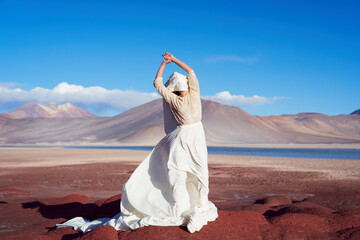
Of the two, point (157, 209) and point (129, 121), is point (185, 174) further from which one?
point (129, 121)

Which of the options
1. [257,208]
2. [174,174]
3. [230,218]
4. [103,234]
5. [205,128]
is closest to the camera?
[103,234]

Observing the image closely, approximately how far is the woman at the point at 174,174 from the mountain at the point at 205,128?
87.5m

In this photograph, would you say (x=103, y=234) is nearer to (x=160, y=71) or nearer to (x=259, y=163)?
(x=160, y=71)

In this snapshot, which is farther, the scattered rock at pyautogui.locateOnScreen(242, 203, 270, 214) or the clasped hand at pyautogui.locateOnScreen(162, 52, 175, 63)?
the scattered rock at pyautogui.locateOnScreen(242, 203, 270, 214)

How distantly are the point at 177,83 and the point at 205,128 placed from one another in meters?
102

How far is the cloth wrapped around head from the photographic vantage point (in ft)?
14.6

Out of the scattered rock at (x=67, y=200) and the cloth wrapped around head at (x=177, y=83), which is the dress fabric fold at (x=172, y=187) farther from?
the scattered rock at (x=67, y=200)

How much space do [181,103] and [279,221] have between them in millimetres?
2030

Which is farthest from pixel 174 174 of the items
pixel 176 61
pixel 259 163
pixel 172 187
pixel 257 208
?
pixel 259 163

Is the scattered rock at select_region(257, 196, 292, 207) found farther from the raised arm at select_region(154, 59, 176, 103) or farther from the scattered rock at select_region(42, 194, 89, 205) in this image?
the raised arm at select_region(154, 59, 176, 103)

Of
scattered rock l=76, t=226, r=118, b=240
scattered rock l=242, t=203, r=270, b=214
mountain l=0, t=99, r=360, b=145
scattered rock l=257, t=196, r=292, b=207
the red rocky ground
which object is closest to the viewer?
scattered rock l=76, t=226, r=118, b=240

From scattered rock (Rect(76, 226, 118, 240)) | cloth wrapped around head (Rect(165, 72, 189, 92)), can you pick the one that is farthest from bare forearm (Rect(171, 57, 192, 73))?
scattered rock (Rect(76, 226, 118, 240))

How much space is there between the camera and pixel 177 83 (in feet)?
14.7

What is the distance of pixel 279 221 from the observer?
4.65 meters
